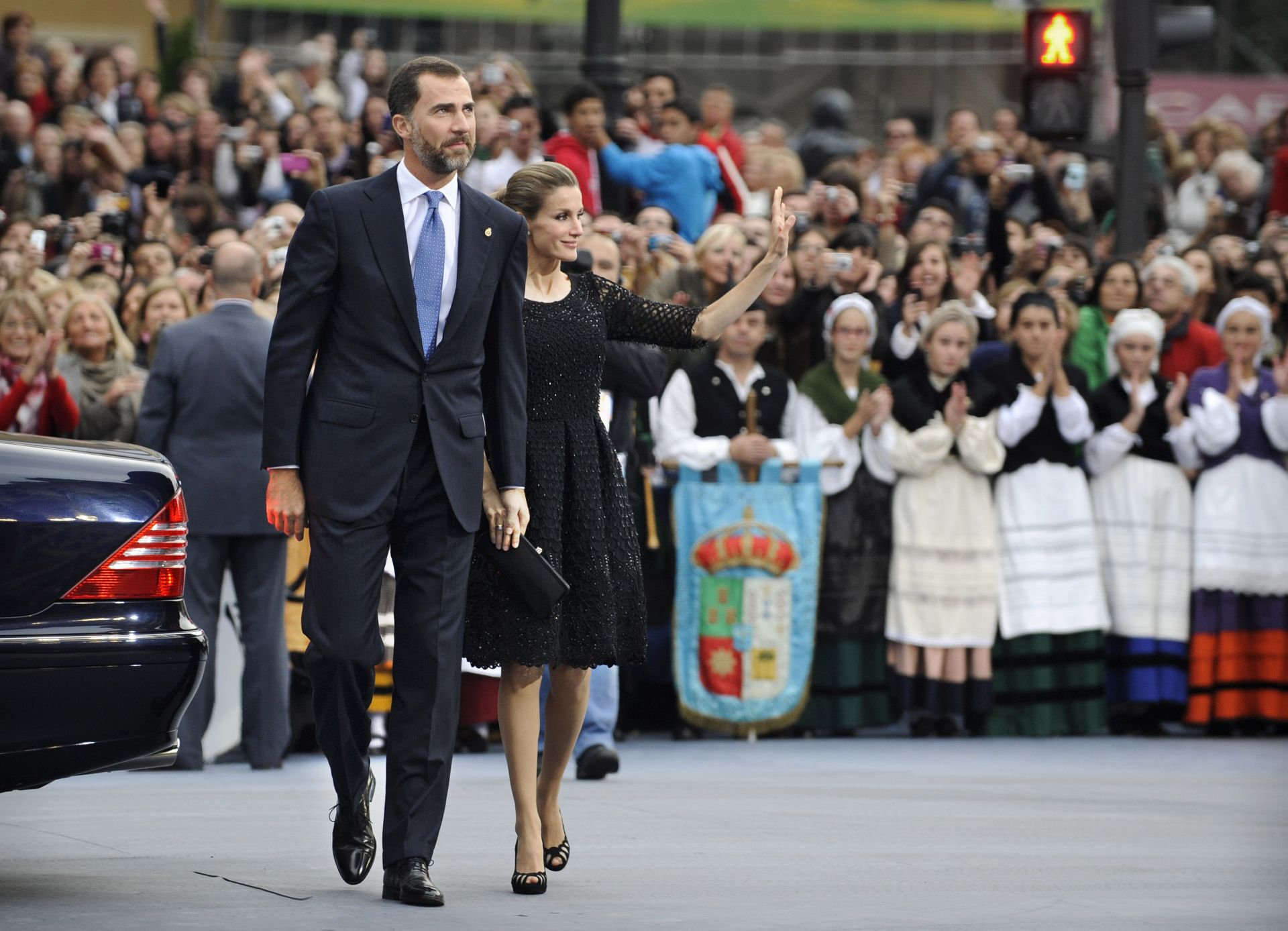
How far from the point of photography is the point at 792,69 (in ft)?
104

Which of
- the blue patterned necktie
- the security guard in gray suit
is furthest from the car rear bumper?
the security guard in gray suit

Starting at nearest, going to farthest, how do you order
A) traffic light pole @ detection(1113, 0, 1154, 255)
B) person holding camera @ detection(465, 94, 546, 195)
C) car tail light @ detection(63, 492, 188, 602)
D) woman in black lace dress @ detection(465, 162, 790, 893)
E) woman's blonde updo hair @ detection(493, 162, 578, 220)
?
car tail light @ detection(63, 492, 188, 602)
woman in black lace dress @ detection(465, 162, 790, 893)
woman's blonde updo hair @ detection(493, 162, 578, 220)
traffic light pole @ detection(1113, 0, 1154, 255)
person holding camera @ detection(465, 94, 546, 195)

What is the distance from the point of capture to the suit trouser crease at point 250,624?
380 inches

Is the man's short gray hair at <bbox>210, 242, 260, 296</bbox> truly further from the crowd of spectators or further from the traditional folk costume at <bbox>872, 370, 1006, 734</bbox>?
the traditional folk costume at <bbox>872, 370, 1006, 734</bbox>

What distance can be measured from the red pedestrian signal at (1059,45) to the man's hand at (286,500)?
8.17 m

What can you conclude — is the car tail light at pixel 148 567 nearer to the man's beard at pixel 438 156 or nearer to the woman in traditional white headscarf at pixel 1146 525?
the man's beard at pixel 438 156

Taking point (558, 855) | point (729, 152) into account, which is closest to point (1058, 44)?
point (729, 152)

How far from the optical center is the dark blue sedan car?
5559mm

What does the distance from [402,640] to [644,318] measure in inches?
54.6

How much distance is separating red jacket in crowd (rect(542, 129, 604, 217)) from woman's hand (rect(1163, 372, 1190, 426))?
145 inches

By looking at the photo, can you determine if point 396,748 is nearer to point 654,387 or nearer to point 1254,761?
point 654,387

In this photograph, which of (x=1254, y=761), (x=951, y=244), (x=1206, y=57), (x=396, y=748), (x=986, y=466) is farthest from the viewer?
(x=1206, y=57)

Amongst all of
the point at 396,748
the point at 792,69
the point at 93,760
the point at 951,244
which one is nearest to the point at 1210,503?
the point at 951,244

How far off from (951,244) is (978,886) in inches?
255
